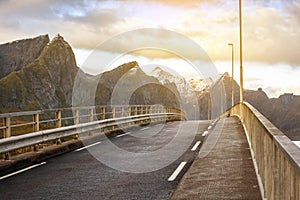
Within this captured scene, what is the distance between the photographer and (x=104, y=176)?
10.0 metres

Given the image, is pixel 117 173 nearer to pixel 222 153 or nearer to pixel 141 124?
pixel 222 153

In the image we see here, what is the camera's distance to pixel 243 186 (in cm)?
845

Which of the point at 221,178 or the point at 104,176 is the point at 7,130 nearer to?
the point at 104,176

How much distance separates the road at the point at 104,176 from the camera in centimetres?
825

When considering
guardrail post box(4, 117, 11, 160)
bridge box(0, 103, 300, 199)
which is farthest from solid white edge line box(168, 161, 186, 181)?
guardrail post box(4, 117, 11, 160)

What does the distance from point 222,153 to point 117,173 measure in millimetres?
3879

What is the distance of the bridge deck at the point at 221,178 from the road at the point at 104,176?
0.32 metres

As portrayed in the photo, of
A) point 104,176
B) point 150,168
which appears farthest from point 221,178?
point 104,176

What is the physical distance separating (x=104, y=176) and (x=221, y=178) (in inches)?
103

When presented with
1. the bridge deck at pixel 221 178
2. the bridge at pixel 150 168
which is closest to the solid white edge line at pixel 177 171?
the bridge at pixel 150 168

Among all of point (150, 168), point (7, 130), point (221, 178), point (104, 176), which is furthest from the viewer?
point (7, 130)

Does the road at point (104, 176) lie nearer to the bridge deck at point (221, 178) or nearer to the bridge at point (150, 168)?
the bridge at point (150, 168)

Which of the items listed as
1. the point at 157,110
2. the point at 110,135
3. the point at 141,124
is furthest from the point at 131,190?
the point at 157,110

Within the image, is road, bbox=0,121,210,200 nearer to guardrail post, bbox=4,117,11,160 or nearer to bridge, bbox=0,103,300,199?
bridge, bbox=0,103,300,199
